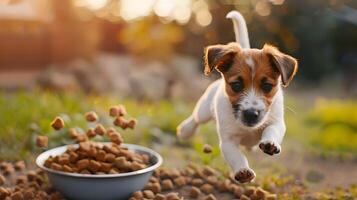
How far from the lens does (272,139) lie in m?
2.52

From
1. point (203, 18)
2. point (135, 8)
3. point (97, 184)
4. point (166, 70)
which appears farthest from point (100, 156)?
point (166, 70)

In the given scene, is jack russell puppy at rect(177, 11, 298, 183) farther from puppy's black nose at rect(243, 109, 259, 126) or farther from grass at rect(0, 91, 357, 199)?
grass at rect(0, 91, 357, 199)

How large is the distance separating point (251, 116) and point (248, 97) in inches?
3.7

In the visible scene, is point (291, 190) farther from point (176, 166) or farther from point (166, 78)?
point (166, 78)

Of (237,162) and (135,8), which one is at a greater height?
(135,8)

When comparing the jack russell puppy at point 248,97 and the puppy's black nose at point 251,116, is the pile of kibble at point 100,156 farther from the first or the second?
the puppy's black nose at point 251,116

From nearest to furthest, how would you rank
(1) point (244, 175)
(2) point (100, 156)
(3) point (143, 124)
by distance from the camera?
(1) point (244, 175)
(2) point (100, 156)
(3) point (143, 124)

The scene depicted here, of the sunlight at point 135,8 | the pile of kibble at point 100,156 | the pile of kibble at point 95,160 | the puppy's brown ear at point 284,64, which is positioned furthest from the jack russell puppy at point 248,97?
the sunlight at point 135,8

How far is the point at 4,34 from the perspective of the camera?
30.3 ft

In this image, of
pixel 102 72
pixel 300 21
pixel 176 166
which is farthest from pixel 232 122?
pixel 300 21

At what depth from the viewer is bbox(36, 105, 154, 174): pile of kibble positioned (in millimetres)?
3338

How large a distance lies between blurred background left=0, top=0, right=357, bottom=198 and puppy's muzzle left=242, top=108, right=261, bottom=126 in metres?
1.57

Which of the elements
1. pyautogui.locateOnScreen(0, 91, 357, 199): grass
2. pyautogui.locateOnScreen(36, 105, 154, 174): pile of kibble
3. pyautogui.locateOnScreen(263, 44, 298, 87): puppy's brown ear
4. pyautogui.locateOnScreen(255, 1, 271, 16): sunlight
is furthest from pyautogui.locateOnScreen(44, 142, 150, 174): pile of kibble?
pyautogui.locateOnScreen(255, 1, 271, 16): sunlight

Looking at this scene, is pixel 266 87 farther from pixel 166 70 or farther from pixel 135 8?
pixel 166 70
